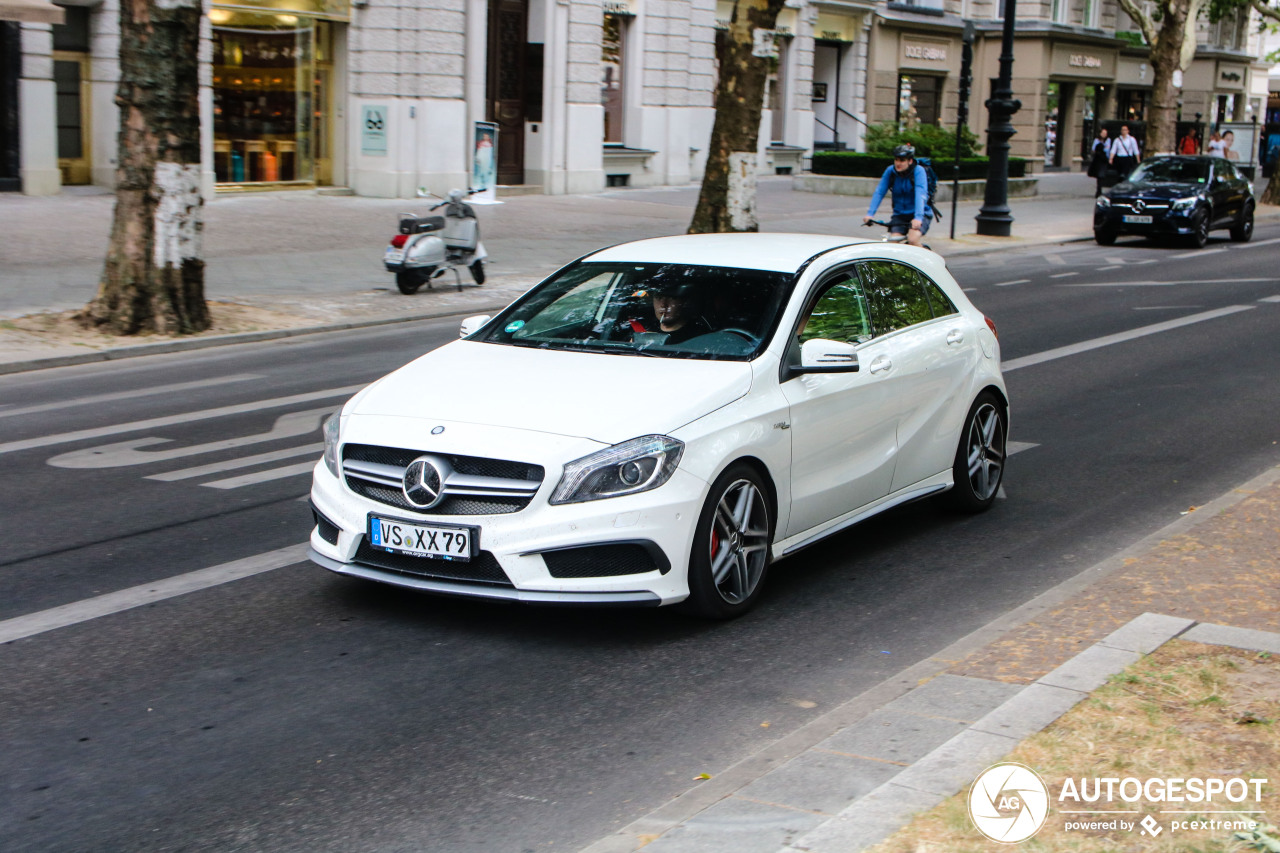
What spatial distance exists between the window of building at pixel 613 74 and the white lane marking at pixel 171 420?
23586 mm

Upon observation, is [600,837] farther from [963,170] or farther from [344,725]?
[963,170]

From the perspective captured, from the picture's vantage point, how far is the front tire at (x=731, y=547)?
5754 millimetres

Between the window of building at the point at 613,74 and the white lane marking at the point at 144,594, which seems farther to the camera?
the window of building at the point at 613,74

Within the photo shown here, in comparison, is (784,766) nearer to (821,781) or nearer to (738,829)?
(821,781)

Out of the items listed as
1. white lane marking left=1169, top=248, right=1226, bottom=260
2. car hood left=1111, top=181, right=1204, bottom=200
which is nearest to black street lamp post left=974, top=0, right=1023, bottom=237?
car hood left=1111, top=181, right=1204, bottom=200

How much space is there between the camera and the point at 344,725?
489cm

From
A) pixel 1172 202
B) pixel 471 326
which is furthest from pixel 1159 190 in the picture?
pixel 471 326

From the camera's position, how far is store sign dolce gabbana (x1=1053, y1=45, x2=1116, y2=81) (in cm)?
5091

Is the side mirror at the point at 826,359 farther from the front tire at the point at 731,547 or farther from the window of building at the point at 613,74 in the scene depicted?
the window of building at the point at 613,74

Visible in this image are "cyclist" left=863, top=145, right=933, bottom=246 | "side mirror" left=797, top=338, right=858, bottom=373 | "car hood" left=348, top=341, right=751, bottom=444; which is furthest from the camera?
"cyclist" left=863, top=145, right=933, bottom=246

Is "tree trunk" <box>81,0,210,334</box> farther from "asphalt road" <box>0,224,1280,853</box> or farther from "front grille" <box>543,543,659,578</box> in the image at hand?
"front grille" <box>543,543,659,578</box>

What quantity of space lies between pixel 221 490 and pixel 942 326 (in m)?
3.97

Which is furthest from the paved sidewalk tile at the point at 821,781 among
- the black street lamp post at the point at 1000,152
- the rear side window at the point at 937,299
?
the black street lamp post at the point at 1000,152

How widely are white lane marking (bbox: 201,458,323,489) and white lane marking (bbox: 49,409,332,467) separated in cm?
72
